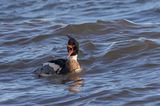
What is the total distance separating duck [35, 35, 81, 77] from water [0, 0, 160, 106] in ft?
0.66

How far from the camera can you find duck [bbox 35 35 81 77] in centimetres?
1365

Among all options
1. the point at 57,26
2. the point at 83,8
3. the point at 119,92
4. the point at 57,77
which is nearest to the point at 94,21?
the point at 57,26

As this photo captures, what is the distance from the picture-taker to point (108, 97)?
1167cm

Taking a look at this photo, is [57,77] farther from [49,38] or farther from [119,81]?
[49,38]

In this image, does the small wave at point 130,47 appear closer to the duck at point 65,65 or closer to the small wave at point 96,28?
the duck at point 65,65

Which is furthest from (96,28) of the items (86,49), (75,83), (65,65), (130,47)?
(75,83)

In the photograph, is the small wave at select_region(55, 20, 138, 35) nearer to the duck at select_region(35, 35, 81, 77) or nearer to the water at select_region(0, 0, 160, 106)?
the water at select_region(0, 0, 160, 106)

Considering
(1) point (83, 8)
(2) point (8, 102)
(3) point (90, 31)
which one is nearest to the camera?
(2) point (8, 102)

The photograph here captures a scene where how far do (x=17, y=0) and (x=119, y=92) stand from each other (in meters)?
10.7

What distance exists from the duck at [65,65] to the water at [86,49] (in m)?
0.20

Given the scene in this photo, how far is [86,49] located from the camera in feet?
50.7

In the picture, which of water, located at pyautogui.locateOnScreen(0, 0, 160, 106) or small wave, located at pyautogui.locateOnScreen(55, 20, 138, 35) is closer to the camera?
water, located at pyautogui.locateOnScreen(0, 0, 160, 106)

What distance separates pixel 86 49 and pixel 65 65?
1.57 m

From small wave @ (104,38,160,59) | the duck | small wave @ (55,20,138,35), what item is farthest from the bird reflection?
small wave @ (55,20,138,35)
